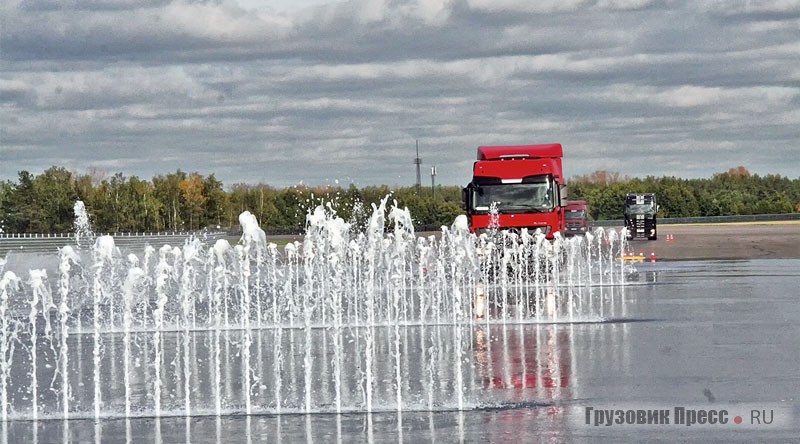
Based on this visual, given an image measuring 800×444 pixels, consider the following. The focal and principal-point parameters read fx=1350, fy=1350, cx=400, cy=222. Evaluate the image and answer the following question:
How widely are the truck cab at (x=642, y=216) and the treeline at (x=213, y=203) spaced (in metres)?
25.4

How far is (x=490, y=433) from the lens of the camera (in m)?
11.1

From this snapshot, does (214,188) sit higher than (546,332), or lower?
higher

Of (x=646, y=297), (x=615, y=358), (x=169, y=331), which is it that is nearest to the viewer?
(x=615, y=358)

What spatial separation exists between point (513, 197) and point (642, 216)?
98.1 ft

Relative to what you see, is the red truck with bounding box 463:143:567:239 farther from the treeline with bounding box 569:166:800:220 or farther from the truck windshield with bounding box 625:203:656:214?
the treeline with bounding box 569:166:800:220

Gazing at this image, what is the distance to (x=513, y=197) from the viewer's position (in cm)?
3728

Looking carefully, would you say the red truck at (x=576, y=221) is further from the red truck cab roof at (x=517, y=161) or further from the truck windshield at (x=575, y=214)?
the red truck cab roof at (x=517, y=161)

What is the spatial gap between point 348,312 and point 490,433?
13.6m

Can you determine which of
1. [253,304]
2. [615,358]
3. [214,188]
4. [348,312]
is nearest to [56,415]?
[615,358]

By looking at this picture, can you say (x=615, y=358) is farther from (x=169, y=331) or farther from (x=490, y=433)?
(x=169, y=331)

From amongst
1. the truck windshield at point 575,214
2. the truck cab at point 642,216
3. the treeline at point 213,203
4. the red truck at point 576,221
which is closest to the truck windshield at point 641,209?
the truck cab at point 642,216

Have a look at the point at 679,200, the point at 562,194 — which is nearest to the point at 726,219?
the point at 679,200

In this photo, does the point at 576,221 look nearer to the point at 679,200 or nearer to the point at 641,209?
the point at 641,209

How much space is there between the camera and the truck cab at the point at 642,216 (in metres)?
65.9
